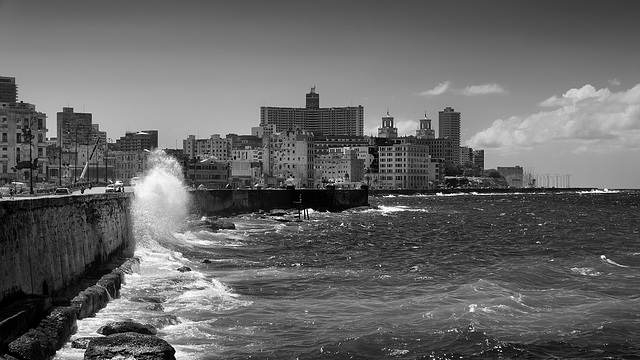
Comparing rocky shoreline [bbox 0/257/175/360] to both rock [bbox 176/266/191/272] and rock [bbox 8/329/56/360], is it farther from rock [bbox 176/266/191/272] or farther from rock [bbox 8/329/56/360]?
rock [bbox 176/266/191/272]

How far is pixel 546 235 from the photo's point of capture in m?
64.8

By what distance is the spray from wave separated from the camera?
46.5m

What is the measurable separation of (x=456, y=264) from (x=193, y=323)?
2173cm

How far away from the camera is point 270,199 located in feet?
352

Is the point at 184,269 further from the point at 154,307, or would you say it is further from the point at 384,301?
the point at 384,301

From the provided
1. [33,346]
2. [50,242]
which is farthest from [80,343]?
[50,242]

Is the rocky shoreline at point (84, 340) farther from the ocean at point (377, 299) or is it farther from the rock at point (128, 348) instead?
the ocean at point (377, 299)

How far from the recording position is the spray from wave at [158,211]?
46.5 m

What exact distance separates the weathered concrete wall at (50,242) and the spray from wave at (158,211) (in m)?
12.3

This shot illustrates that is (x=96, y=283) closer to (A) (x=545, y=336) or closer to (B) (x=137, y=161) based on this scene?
(A) (x=545, y=336)

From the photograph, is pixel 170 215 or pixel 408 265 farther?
pixel 170 215

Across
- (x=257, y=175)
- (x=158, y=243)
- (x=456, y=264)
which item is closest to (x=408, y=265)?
(x=456, y=264)

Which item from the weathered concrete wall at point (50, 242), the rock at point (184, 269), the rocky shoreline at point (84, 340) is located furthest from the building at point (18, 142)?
the rocky shoreline at point (84, 340)

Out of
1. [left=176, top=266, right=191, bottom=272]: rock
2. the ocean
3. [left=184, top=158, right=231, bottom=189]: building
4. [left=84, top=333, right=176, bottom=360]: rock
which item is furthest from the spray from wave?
[left=184, top=158, right=231, bottom=189]: building
